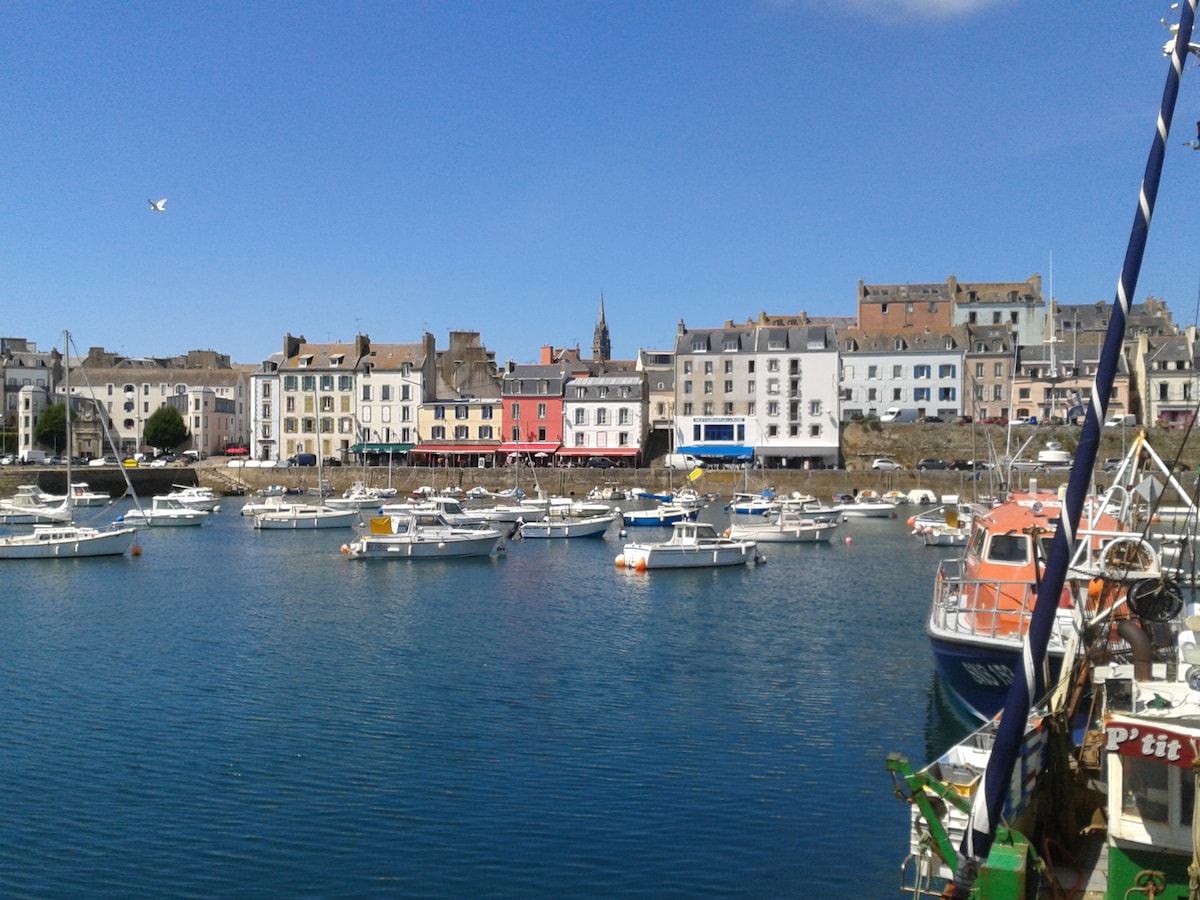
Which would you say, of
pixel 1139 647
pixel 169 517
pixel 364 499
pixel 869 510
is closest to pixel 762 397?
pixel 869 510

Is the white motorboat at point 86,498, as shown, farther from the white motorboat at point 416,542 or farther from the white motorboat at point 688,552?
the white motorboat at point 688,552

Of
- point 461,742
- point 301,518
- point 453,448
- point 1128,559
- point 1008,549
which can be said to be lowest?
point 461,742

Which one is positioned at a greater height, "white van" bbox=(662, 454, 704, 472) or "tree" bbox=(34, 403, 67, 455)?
"tree" bbox=(34, 403, 67, 455)

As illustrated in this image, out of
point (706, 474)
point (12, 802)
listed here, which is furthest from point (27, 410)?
point (12, 802)

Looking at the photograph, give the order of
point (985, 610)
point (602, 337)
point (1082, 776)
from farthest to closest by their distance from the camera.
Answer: point (602, 337) → point (985, 610) → point (1082, 776)

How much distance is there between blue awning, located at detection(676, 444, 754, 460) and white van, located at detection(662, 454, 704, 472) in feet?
2.11

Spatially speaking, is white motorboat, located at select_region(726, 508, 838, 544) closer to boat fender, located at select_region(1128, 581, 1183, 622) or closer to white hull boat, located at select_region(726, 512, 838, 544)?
white hull boat, located at select_region(726, 512, 838, 544)

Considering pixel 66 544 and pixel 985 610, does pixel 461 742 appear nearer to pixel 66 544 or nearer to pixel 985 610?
pixel 985 610

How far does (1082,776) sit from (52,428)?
104159 millimetres

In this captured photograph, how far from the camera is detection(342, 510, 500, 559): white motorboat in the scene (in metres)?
43.6

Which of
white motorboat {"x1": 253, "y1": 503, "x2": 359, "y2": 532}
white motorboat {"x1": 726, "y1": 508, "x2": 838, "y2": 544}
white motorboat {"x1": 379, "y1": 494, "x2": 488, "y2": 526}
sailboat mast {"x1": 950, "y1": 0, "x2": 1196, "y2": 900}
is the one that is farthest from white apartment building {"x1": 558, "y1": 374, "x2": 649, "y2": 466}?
sailboat mast {"x1": 950, "y1": 0, "x2": 1196, "y2": 900}

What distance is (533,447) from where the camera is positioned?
88.8 metres

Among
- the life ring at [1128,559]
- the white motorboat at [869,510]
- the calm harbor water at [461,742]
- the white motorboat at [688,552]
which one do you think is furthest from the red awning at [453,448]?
the life ring at [1128,559]

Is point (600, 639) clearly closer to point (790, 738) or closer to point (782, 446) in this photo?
point (790, 738)
